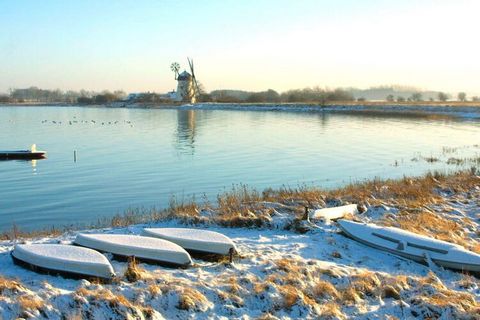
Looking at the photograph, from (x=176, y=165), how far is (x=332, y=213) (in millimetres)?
16644

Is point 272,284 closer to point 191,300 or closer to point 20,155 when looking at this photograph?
point 191,300

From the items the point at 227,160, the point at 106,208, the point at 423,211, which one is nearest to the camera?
the point at 423,211

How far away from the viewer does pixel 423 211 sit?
500 inches

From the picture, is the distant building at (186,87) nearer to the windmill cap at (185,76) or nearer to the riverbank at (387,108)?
the windmill cap at (185,76)

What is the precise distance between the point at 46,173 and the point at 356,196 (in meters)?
17.2

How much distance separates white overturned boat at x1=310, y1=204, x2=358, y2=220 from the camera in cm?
1153

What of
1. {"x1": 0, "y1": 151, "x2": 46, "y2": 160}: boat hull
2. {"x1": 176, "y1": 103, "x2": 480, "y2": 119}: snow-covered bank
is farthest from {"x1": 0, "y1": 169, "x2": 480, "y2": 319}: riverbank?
{"x1": 176, "y1": 103, "x2": 480, "y2": 119}: snow-covered bank

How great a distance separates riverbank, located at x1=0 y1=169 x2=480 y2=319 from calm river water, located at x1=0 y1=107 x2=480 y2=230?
7.51 m

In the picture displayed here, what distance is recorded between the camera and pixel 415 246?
929 cm

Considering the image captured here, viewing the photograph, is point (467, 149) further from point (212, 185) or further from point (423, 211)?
point (423, 211)

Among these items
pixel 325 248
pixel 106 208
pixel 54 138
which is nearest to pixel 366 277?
pixel 325 248

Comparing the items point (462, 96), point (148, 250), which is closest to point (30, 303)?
point (148, 250)

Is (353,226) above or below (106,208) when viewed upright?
above

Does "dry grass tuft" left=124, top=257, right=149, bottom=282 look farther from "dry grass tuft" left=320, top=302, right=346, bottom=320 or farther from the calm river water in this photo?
the calm river water
